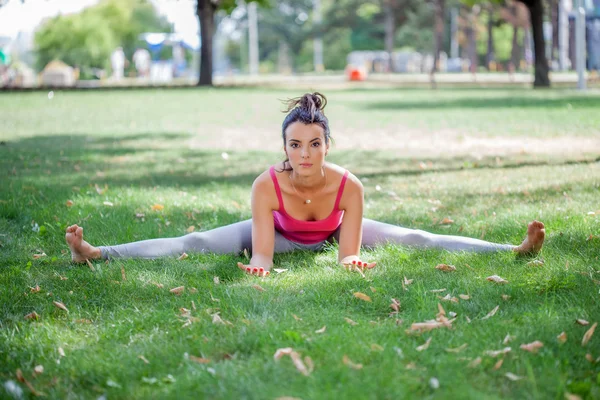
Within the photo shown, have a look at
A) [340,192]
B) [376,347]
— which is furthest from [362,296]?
[340,192]

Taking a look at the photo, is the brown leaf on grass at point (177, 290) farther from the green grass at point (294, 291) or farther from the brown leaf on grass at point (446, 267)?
the brown leaf on grass at point (446, 267)

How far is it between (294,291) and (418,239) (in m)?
1.22

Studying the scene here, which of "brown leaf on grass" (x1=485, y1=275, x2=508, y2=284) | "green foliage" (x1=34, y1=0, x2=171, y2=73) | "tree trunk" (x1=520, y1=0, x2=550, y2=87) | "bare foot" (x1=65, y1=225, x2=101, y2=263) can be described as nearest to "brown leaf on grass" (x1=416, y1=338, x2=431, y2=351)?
"brown leaf on grass" (x1=485, y1=275, x2=508, y2=284)

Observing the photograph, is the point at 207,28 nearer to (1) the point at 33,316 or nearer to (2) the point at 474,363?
(1) the point at 33,316

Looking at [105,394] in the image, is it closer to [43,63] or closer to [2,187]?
[2,187]

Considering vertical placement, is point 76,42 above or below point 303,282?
above

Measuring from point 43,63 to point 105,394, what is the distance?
58.4 meters

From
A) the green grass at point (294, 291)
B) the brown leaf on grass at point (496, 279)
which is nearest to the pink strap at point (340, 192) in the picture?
the green grass at point (294, 291)

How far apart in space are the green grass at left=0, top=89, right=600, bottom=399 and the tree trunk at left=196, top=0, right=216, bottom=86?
912 inches

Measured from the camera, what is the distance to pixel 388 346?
10.8 ft

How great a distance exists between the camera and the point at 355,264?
457cm

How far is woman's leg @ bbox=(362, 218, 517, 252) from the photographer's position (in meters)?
4.93

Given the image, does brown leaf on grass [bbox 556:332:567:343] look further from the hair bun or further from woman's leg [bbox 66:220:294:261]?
woman's leg [bbox 66:220:294:261]

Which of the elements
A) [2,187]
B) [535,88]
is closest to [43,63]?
[535,88]
